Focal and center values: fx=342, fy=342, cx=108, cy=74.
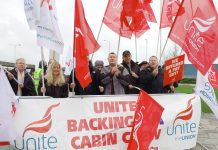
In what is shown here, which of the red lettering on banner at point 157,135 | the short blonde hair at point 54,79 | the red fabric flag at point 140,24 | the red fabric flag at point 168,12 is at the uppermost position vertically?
the red fabric flag at point 168,12

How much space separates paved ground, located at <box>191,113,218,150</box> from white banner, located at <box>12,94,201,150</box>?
101cm

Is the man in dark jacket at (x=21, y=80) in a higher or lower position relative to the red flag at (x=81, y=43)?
lower

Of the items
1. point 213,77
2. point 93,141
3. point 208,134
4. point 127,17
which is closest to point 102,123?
point 93,141

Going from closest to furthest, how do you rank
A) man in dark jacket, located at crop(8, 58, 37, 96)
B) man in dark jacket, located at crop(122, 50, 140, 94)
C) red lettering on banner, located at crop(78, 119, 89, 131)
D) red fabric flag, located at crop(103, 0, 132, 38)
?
red lettering on banner, located at crop(78, 119, 89, 131) → man in dark jacket, located at crop(8, 58, 37, 96) → man in dark jacket, located at crop(122, 50, 140, 94) → red fabric flag, located at crop(103, 0, 132, 38)

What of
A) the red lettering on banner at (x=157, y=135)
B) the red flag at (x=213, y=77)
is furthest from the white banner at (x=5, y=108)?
the red flag at (x=213, y=77)

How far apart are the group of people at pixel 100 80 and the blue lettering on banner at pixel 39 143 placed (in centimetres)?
98

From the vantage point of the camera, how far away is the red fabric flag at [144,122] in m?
5.25

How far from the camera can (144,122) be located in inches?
207

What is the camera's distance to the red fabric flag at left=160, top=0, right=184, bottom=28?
25.3ft

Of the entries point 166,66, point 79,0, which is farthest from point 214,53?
point 79,0

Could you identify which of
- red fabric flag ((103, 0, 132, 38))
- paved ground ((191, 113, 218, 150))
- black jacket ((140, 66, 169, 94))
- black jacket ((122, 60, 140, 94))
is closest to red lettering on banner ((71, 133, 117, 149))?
black jacket ((122, 60, 140, 94))

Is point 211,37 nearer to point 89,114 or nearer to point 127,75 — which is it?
point 127,75

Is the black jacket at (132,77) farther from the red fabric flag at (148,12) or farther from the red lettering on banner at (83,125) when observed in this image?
the red lettering on banner at (83,125)

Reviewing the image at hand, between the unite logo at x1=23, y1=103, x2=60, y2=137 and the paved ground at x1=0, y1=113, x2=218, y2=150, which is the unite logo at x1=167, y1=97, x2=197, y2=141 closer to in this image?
the paved ground at x1=0, y1=113, x2=218, y2=150
